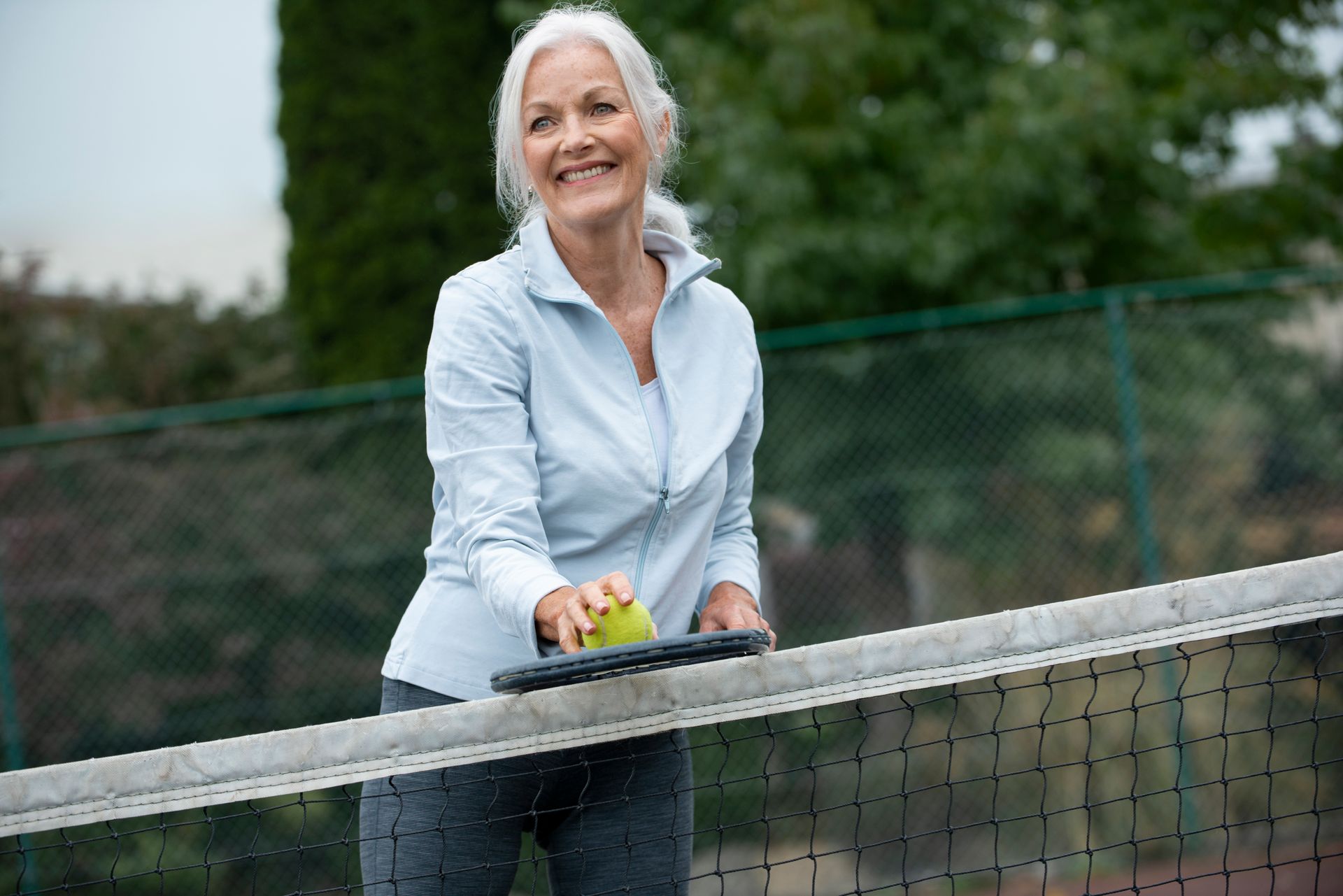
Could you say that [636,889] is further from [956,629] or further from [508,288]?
[508,288]

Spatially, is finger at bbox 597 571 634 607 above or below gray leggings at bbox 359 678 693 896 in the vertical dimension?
above

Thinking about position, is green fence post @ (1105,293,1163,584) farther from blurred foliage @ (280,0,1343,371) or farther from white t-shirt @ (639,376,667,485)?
white t-shirt @ (639,376,667,485)

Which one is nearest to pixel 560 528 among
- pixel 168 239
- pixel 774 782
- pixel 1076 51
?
pixel 774 782

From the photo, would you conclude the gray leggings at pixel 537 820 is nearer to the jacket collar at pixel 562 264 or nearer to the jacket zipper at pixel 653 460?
the jacket zipper at pixel 653 460

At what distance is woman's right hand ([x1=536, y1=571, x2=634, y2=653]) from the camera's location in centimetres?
166

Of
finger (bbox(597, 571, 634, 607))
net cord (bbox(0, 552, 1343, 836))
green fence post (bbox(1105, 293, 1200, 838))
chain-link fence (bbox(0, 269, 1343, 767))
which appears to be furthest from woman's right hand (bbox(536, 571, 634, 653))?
green fence post (bbox(1105, 293, 1200, 838))

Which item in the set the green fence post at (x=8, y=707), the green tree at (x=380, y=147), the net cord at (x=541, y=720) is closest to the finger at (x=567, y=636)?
the net cord at (x=541, y=720)

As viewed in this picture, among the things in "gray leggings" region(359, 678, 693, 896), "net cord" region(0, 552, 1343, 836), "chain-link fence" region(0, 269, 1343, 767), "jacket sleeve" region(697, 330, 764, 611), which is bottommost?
"chain-link fence" region(0, 269, 1343, 767)

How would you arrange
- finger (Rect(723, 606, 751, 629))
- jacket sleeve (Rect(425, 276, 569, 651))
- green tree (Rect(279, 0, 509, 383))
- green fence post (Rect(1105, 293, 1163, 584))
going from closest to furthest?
jacket sleeve (Rect(425, 276, 569, 651)) < finger (Rect(723, 606, 751, 629)) < green fence post (Rect(1105, 293, 1163, 584)) < green tree (Rect(279, 0, 509, 383))

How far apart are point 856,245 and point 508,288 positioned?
→ 15.4 ft

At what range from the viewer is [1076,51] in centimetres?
671

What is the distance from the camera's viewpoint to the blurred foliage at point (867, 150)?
20.8 ft

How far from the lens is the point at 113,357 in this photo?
7957 millimetres

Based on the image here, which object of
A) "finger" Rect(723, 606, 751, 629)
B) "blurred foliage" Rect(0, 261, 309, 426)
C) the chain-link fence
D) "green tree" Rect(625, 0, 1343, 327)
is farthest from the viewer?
"blurred foliage" Rect(0, 261, 309, 426)
